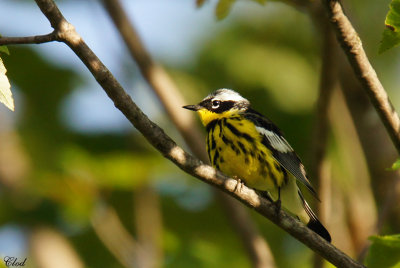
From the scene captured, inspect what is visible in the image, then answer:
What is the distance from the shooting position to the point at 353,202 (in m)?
4.89

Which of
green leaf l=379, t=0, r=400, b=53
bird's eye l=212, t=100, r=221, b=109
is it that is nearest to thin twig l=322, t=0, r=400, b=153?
green leaf l=379, t=0, r=400, b=53

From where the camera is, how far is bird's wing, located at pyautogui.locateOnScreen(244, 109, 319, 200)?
436cm

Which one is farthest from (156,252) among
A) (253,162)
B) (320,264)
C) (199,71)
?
(199,71)

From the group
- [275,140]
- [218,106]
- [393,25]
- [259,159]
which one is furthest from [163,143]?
[218,106]

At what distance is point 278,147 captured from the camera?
4.58 metres

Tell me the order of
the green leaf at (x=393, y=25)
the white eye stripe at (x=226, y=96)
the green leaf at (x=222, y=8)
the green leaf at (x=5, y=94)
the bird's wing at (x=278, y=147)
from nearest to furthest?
the green leaf at (x=5, y=94) < the green leaf at (x=393, y=25) < the green leaf at (x=222, y=8) < the bird's wing at (x=278, y=147) < the white eye stripe at (x=226, y=96)

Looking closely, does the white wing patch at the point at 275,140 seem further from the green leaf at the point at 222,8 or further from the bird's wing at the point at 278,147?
the green leaf at the point at 222,8

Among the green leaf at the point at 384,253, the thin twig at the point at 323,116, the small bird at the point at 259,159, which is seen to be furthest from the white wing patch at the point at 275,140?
the green leaf at the point at 384,253

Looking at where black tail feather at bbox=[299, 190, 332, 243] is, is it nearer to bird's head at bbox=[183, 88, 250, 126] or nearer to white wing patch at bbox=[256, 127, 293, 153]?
white wing patch at bbox=[256, 127, 293, 153]

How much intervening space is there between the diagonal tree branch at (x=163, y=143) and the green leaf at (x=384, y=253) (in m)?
0.21

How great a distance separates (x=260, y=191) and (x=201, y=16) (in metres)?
3.18

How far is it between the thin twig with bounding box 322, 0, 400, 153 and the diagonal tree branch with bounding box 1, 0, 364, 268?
60 centimetres

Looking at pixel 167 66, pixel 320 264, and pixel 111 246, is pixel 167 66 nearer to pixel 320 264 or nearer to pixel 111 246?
pixel 111 246

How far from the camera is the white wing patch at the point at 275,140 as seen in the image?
4.59 meters
